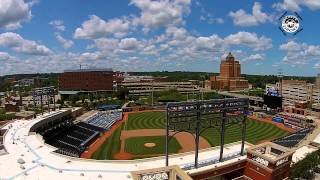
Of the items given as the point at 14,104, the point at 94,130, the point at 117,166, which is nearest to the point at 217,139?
the point at 94,130

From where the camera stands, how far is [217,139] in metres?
82.1

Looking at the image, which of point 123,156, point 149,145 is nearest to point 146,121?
point 149,145

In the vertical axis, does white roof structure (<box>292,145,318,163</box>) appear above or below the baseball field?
above

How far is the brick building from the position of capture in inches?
7387

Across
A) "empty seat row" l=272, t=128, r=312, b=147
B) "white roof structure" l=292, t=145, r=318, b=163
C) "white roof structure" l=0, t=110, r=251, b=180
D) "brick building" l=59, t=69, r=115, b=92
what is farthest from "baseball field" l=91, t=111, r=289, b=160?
"brick building" l=59, t=69, r=115, b=92

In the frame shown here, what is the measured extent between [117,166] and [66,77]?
504 ft

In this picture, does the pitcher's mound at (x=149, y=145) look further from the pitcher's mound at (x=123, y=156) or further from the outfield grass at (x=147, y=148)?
the pitcher's mound at (x=123, y=156)

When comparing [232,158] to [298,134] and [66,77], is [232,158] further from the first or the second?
[66,77]

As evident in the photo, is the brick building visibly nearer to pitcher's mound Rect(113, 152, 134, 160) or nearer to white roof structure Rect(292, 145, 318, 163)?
pitcher's mound Rect(113, 152, 134, 160)

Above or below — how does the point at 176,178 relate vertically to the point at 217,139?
above

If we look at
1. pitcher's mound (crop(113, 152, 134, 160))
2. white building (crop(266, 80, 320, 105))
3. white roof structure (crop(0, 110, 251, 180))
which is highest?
white building (crop(266, 80, 320, 105))

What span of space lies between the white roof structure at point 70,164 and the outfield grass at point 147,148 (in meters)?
20.7

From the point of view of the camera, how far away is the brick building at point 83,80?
187625mm

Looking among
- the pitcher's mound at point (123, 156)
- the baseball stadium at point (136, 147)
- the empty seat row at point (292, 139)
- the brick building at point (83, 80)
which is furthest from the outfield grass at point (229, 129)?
the brick building at point (83, 80)
